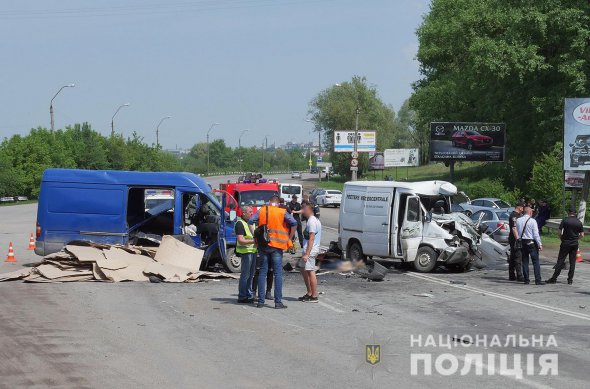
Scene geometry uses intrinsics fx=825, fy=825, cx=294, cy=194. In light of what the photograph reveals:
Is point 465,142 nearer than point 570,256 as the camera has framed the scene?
No

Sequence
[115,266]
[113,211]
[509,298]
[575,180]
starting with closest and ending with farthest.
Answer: [509,298] < [115,266] < [113,211] < [575,180]

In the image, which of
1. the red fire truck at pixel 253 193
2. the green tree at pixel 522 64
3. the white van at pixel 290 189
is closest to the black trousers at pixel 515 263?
the red fire truck at pixel 253 193

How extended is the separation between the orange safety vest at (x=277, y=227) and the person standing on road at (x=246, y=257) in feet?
1.18

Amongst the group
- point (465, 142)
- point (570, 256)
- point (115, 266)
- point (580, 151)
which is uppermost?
point (465, 142)

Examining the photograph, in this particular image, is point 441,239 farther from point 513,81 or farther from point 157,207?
point 513,81

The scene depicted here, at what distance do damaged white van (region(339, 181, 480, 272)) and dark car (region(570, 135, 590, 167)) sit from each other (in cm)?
791

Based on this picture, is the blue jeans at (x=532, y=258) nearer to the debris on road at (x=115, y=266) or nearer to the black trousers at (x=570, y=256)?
the black trousers at (x=570, y=256)

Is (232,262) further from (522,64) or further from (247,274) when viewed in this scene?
(522,64)

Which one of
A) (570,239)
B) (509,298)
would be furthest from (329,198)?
(509,298)

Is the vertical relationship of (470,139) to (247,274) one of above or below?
above

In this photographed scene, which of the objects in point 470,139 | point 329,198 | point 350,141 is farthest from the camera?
point 350,141

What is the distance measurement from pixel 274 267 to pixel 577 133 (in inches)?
633

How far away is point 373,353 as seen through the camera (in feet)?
31.3

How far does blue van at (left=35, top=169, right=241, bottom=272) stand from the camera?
1900 centimetres
